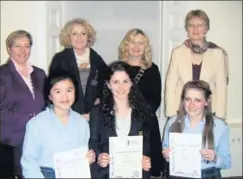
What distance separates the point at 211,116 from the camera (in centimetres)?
306

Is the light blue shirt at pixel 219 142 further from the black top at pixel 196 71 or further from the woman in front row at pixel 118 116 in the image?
the black top at pixel 196 71

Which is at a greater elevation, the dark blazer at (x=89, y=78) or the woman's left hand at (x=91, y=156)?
Result: the dark blazer at (x=89, y=78)

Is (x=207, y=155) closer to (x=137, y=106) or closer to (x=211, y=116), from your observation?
(x=211, y=116)

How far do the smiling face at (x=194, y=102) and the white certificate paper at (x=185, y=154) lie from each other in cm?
20

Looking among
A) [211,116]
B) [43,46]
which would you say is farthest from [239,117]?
[43,46]

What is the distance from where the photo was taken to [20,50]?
345 cm

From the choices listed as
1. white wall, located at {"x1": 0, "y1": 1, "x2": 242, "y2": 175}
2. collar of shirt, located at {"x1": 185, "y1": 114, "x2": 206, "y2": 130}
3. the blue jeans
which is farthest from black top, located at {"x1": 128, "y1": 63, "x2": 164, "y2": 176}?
the blue jeans

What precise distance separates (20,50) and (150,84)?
1111 mm

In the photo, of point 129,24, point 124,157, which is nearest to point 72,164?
point 124,157

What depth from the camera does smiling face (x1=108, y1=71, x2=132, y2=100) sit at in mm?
2990

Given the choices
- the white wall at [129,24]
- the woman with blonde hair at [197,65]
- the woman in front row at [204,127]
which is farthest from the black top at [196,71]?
the white wall at [129,24]

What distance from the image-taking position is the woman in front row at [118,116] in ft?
9.64

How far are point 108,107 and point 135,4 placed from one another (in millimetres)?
1950

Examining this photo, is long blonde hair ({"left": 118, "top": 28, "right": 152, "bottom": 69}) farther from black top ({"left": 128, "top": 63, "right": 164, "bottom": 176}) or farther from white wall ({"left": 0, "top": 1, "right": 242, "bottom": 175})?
white wall ({"left": 0, "top": 1, "right": 242, "bottom": 175})
